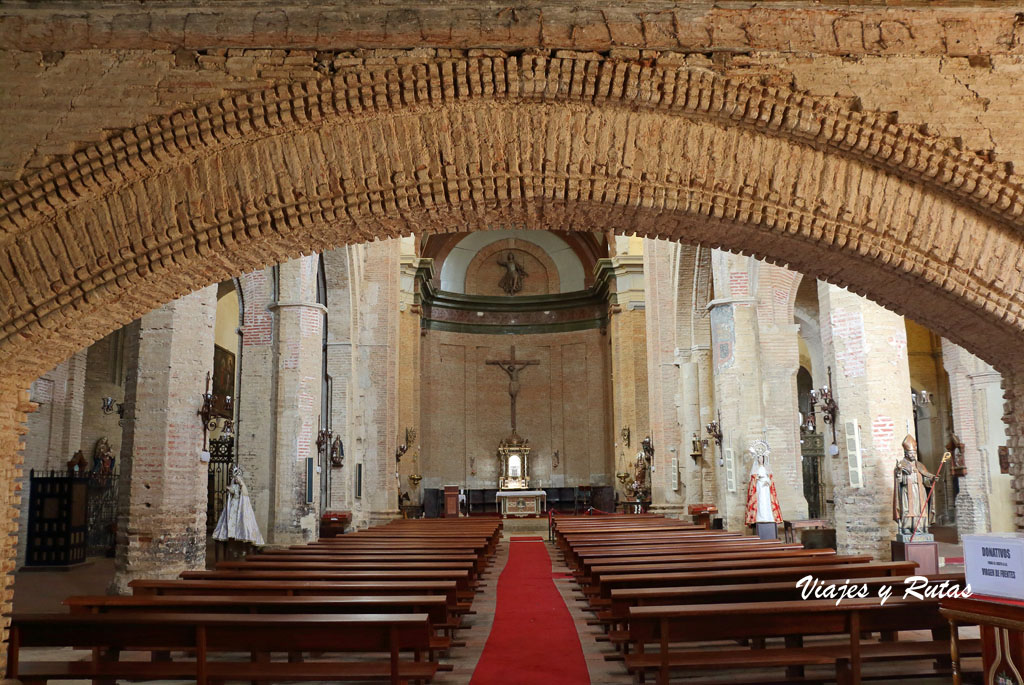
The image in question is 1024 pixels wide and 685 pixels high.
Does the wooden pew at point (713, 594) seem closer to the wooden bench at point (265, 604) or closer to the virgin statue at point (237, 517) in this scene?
the wooden bench at point (265, 604)

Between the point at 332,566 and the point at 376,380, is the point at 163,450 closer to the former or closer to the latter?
the point at 332,566

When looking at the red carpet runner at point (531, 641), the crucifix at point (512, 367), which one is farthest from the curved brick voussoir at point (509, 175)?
the crucifix at point (512, 367)

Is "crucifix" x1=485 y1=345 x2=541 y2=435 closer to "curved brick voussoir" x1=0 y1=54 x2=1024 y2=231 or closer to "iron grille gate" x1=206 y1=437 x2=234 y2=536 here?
"iron grille gate" x1=206 y1=437 x2=234 y2=536

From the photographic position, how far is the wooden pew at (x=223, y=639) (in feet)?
16.9

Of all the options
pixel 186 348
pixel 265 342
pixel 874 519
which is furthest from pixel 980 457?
pixel 186 348

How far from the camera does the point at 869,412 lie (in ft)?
38.0

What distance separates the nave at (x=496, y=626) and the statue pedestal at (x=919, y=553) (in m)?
1.42

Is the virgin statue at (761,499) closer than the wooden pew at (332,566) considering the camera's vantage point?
No

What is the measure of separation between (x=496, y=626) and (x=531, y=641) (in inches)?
33.0

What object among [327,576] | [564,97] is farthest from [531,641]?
[564,97]

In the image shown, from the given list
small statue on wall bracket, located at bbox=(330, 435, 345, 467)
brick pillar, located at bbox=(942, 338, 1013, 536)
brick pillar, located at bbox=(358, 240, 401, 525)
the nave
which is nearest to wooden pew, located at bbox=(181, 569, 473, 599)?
the nave

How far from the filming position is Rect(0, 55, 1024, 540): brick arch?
5504 mm

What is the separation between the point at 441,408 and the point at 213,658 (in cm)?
2388

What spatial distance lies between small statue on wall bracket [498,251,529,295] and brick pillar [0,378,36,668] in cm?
2738
